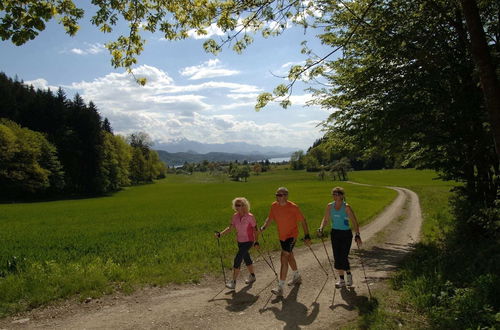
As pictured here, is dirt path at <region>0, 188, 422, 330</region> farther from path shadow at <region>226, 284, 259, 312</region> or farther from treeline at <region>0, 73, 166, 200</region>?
treeline at <region>0, 73, 166, 200</region>

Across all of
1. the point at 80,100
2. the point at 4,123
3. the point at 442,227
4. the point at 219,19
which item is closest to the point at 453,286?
the point at 219,19

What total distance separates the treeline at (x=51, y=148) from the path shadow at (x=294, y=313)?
61.1 m

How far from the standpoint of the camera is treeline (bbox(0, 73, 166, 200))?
56188 millimetres

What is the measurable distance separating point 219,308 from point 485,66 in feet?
22.7

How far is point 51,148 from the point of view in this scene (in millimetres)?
61875

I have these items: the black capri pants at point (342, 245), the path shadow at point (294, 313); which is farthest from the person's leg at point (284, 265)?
the black capri pants at point (342, 245)

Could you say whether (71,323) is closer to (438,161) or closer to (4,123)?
(438,161)

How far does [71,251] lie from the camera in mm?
14852

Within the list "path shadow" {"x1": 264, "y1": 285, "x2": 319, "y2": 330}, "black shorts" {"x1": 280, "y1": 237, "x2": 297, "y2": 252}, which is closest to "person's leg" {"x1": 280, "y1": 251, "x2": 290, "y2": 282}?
"black shorts" {"x1": 280, "y1": 237, "x2": 297, "y2": 252}

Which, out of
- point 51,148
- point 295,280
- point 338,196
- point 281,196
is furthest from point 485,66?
point 51,148

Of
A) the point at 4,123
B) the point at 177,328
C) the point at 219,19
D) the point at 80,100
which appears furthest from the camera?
the point at 80,100

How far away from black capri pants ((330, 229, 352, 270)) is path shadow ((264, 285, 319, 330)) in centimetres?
135

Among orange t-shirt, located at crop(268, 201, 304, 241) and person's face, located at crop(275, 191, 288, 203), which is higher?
person's face, located at crop(275, 191, 288, 203)

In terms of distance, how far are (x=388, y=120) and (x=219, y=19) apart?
7.95 meters
